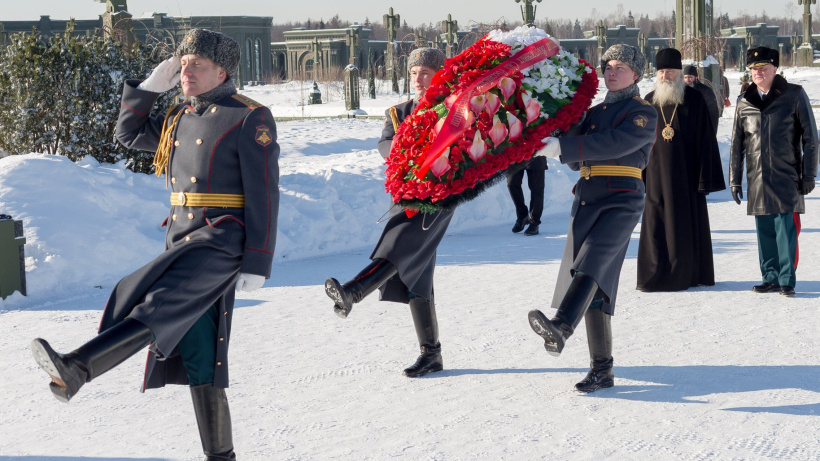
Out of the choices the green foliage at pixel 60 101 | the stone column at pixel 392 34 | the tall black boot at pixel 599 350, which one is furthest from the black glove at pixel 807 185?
the stone column at pixel 392 34

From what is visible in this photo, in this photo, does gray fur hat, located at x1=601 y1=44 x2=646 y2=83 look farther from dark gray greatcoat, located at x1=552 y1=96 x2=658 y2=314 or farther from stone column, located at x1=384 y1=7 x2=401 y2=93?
stone column, located at x1=384 y1=7 x2=401 y2=93

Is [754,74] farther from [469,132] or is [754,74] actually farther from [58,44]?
[58,44]

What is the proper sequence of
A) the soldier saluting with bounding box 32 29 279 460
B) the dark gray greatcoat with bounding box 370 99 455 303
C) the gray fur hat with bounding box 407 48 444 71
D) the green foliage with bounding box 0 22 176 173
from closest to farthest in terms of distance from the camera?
the soldier saluting with bounding box 32 29 279 460 < the dark gray greatcoat with bounding box 370 99 455 303 < the gray fur hat with bounding box 407 48 444 71 < the green foliage with bounding box 0 22 176 173

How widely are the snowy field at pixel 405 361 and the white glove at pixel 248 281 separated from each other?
798mm

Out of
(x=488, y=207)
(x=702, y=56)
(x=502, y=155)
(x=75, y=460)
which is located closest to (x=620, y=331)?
(x=502, y=155)

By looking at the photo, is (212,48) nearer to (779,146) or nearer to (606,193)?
(606,193)

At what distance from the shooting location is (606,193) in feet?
17.4

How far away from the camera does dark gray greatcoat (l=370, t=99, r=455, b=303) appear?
526 cm

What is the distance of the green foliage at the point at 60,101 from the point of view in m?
12.1

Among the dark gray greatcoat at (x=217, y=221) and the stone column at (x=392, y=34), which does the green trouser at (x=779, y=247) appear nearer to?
the dark gray greatcoat at (x=217, y=221)

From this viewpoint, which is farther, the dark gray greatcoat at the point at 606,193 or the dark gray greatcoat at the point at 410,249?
the dark gray greatcoat at the point at 410,249

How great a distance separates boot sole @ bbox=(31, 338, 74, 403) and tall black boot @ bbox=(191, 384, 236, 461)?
0.64 m

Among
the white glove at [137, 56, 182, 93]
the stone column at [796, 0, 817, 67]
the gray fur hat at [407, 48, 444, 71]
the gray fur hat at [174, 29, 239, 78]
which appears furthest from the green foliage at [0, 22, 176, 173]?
the stone column at [796, 0, 817, 67]

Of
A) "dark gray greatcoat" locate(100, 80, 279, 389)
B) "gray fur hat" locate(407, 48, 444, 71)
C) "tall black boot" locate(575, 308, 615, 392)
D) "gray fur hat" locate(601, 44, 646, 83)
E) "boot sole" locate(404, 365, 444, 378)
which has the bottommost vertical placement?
"boot sole" locate(404, 365, 444, 378)
